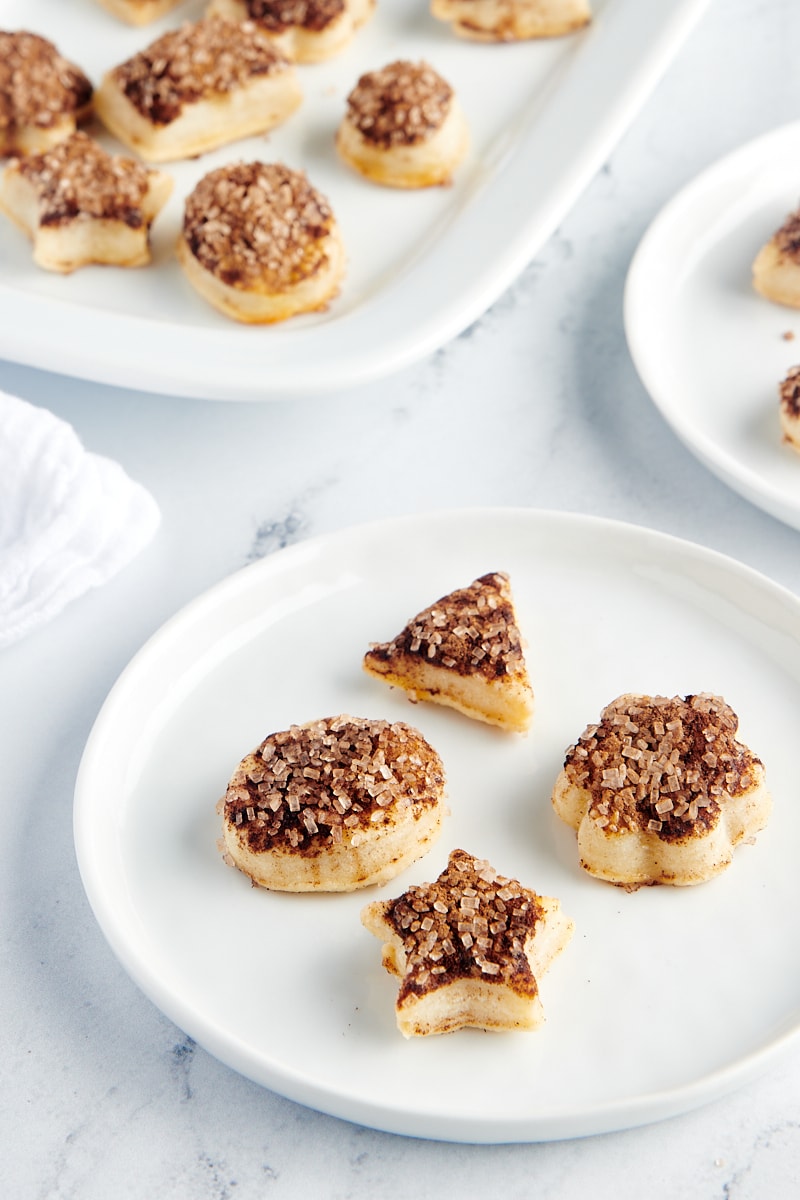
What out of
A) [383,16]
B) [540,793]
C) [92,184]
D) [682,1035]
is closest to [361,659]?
[540,793]

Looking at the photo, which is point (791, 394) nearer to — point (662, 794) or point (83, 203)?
point (662, 794)

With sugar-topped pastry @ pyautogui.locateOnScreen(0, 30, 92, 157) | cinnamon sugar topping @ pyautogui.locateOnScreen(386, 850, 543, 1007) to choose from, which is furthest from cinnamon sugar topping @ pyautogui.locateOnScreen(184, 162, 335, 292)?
cinnamon sugar topping @ pyautogui.locateOnScreen(386, 850, 543, 1007)

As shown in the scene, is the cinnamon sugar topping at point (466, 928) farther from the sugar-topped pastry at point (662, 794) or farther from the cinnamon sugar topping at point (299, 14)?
the cinnamon sugar topping at point (299, 14)

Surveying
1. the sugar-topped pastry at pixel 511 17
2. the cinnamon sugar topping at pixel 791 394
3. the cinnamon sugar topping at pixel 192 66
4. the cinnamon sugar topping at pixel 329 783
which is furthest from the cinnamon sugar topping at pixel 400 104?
the cinnamon sugar topping at pixel 329 783

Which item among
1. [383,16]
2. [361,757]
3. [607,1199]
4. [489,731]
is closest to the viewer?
[607,1199]

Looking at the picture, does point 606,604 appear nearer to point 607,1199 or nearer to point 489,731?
point 489,731

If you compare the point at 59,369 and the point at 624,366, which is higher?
the point at 624,366

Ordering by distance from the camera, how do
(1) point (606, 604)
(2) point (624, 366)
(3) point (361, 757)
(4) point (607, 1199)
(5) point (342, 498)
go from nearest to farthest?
(4) point (607, 1199)
(3) point (361, 757)
(1) point (606, 604)
(5) point (342, 498)
(2) point (624, 366)

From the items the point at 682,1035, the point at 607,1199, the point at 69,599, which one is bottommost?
the point at 69,599
